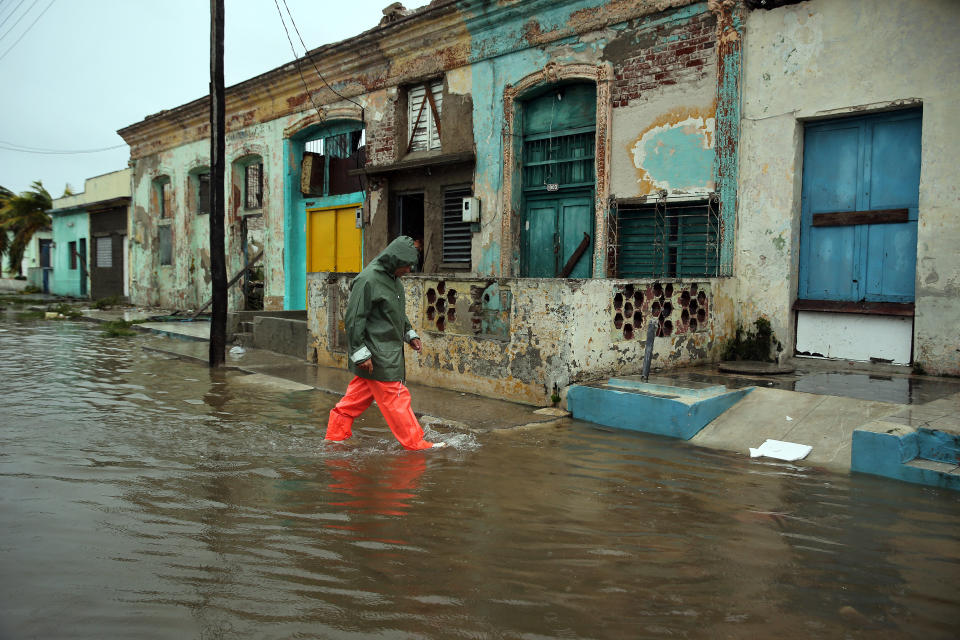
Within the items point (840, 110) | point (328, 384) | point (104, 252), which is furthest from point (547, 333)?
point (104, 252)

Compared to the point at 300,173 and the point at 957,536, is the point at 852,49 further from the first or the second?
the point at 300,173

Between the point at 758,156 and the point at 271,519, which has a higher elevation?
the point at 758,156

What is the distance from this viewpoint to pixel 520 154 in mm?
11852

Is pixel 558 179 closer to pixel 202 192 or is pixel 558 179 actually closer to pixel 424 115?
pixel 424 115

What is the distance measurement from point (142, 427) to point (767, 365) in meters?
6.40

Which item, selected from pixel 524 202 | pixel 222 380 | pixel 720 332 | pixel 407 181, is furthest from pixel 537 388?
pixel 407 181

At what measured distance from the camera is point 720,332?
28.2 ft

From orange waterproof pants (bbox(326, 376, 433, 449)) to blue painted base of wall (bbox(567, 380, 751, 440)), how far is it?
1722mm

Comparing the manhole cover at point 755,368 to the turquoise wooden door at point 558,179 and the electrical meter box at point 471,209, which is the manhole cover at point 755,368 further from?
the electrical meter box at point 471,209

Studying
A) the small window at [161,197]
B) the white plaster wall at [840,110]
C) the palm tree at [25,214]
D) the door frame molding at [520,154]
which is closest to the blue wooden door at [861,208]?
the white plaster wall at [840,110]

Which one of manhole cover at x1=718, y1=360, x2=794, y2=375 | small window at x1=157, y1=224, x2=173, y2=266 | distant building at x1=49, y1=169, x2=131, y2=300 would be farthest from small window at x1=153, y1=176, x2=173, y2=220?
manhole cover at x1=718, y1=360, x2=794, y2=375

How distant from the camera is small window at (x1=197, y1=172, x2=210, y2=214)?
68.5 feet

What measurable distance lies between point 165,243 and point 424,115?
1285 cm

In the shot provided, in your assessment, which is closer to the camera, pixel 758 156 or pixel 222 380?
pixel 758 156
